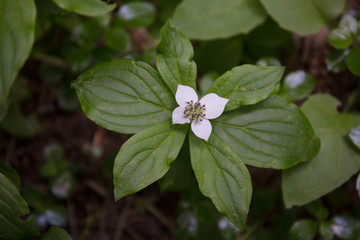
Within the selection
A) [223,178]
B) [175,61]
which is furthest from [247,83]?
[223,178]

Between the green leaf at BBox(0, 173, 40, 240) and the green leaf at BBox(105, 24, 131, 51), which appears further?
the green leaf at BBox(105, 24, 131, 51)

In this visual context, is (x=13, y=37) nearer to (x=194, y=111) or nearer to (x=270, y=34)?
(x=194, y=111)

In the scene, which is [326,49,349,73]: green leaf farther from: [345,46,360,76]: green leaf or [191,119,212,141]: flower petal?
[191,119,212,141]: flower petal

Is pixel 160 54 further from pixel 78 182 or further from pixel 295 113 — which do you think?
pixel 78 182

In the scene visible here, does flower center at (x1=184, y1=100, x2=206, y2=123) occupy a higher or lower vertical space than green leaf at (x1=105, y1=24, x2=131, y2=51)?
higher

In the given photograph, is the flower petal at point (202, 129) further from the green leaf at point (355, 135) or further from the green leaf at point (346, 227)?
the green leaf at point (346, 227)

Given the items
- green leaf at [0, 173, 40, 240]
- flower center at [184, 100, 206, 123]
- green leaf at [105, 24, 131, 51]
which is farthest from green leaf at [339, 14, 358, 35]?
green leaf at [0, 173, 40, 240]

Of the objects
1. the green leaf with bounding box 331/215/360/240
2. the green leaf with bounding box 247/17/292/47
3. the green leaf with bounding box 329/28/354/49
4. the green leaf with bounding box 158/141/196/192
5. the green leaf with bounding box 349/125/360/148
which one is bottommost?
the green leaf with bounding box 331/215/360/240
